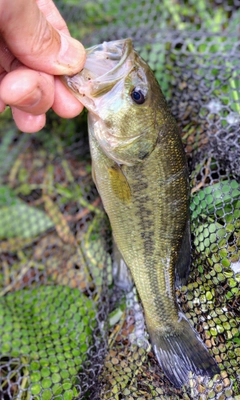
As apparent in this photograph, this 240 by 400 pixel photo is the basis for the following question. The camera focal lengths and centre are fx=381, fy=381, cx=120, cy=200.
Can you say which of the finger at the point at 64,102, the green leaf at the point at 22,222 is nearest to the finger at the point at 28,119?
the finger at the point at 64,102

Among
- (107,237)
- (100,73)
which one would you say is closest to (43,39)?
(100,73)

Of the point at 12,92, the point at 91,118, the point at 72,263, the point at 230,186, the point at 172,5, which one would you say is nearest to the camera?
the point at 12,92

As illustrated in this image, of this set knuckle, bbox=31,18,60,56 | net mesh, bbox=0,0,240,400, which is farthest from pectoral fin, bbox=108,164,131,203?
knuckle, bbox=31,18,60,56

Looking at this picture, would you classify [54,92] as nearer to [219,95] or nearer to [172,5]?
[219,95]

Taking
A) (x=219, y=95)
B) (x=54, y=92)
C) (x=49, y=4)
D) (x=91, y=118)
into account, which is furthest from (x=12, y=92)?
(x=219, y=95)

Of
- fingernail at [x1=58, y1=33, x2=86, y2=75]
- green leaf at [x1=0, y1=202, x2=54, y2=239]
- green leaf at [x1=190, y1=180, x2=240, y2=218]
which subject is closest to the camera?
fingernail at [x1=58, y1=33, x2=86, y2=75]

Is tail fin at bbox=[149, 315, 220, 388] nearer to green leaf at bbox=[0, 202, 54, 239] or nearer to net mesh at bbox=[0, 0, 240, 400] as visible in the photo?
net mesh at bbox=[0, 0, 240, 400]

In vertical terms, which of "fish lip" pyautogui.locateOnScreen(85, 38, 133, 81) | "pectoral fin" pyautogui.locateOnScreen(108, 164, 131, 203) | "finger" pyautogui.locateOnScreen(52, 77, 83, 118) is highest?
"fish lip" pyautogui.locateOnScreen(85, 38, 133, 81)
